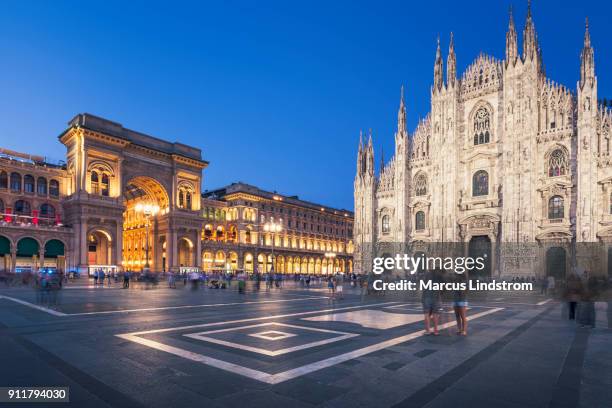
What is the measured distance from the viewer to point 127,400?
5.36 metres

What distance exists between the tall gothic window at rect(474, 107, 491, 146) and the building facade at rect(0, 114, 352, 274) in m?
34.1

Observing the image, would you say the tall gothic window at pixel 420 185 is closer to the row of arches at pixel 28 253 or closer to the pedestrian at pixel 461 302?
the pedestrian at pixel 461 302

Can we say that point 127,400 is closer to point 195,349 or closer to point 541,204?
point 195,349

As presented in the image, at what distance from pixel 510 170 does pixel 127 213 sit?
208 ft

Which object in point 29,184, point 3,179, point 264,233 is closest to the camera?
point 3,179

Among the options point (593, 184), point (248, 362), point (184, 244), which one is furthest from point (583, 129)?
point (184, 244)

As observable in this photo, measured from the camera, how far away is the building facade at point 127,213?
165 feet

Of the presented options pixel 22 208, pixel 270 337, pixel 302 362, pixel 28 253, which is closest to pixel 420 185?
pixel 270 337

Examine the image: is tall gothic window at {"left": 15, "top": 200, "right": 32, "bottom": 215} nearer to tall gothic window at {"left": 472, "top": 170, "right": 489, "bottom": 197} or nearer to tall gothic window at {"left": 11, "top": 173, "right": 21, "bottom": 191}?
tall gothic window at {"left": 11, "top": 173, "right": 21, "bottom": 191}

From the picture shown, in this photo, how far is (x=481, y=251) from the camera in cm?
4475

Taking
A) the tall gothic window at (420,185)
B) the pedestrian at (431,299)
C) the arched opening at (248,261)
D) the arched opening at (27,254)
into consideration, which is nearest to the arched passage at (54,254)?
the arched opening at (27,254)

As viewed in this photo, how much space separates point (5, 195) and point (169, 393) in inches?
2232

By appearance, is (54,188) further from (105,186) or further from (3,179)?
(105,186)

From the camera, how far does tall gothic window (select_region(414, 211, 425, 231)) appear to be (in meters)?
49.8
